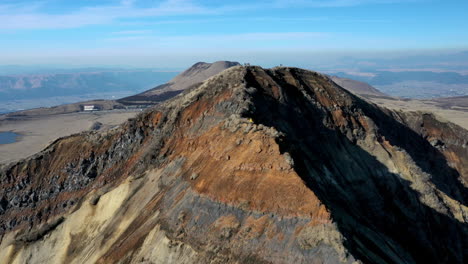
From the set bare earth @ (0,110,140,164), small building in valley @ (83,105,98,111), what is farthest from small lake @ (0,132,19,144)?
small building in valley @ (83,105,98,111)

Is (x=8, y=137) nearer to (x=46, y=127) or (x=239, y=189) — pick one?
(x=46, y=127)

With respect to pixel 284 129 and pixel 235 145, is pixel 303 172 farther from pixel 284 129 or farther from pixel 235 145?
pixel 284 129

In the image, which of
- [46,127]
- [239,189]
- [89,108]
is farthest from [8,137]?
[239,189]

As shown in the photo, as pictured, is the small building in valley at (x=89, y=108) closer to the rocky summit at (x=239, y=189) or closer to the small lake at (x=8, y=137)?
the small lake at (x=8, y=137)

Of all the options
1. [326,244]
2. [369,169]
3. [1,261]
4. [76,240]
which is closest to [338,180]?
[369,169]

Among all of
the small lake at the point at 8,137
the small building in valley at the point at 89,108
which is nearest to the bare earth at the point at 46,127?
the small lake at the point at 8,137
